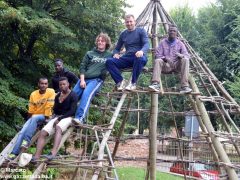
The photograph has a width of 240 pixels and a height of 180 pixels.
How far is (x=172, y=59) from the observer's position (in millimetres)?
5801

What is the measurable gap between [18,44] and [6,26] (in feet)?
2.31

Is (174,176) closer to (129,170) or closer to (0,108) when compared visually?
(129,170)

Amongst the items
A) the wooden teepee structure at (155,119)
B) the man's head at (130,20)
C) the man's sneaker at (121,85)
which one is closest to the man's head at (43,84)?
the wooden teepee structure at (155,119)

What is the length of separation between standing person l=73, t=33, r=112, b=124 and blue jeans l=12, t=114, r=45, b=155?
0.67 m

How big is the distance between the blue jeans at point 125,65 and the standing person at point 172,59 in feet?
0.78

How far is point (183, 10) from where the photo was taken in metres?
20.4

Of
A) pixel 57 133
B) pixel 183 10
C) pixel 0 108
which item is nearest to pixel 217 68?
pixel 183 10

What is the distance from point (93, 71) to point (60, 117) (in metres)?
1.07

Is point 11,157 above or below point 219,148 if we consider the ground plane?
below

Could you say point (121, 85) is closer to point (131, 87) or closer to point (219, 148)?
point (131, 87)

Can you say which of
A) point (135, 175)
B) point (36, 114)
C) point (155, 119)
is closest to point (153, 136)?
point (155, 119)

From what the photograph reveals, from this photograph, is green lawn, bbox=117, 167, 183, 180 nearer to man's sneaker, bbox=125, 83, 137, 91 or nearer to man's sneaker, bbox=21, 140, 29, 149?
man's sneaker, bbox=125, 83, 137, 91

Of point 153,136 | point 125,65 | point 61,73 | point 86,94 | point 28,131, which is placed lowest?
point 28,131

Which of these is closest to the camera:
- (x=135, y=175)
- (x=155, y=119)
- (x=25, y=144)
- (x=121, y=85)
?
(x=25, y=144)
